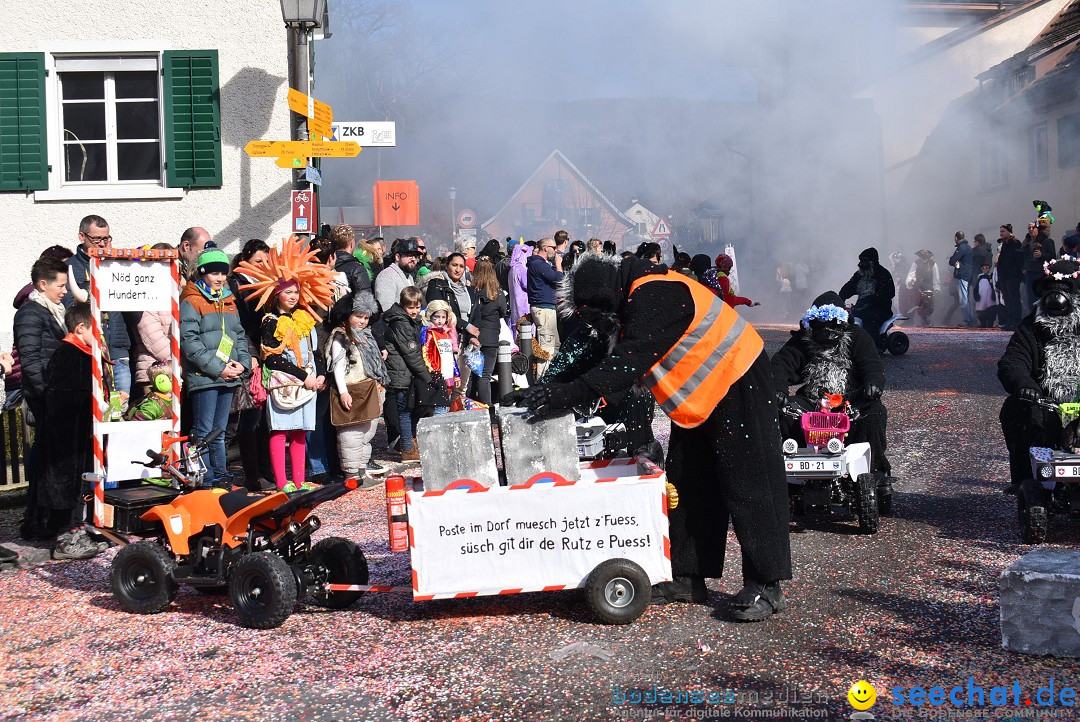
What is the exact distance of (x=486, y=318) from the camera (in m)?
12.4

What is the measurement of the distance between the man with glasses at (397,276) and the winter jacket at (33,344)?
163 inches

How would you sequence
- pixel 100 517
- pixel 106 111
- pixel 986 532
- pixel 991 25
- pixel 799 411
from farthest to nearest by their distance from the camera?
pixel 991 25, pixel 106 111, pixel 799 411, pixel 986 532, pixel 100 517

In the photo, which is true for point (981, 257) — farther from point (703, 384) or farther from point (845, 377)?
point (703, 384)

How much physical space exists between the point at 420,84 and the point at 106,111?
1883 inches

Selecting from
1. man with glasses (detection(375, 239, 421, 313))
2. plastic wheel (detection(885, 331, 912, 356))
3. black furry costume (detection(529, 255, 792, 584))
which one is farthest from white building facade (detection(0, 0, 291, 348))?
plastic wheel (detection(885, 331, 912, 356))

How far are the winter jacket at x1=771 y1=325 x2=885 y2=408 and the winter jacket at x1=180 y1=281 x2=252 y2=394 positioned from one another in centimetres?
382

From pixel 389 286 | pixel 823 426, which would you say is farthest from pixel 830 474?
pixel 389 286

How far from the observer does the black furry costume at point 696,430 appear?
18.3 ft

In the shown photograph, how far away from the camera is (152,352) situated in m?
8.39

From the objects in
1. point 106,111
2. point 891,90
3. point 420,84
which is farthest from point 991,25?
point 106,111

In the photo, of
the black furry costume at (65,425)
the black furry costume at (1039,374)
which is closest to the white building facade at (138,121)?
the black furry costume at (65,425)

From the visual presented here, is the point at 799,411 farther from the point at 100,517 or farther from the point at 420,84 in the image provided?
the point at 420,84

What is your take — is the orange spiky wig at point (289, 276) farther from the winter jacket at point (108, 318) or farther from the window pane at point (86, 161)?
the window pane at point (86, 161)

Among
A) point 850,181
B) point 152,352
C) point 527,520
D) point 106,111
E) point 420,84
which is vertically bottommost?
point 527,520
